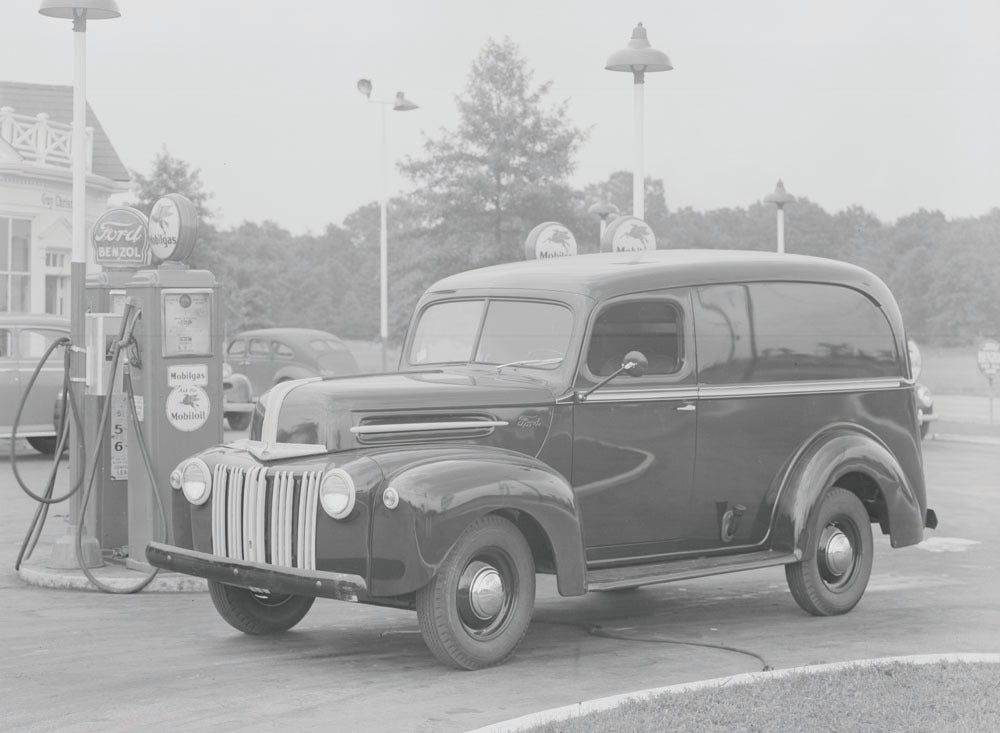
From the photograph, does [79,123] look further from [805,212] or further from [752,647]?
[805,212]

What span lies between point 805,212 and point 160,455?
1708 inches

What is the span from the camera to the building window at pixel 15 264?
1232 inches

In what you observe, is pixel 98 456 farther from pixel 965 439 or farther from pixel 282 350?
pixel 282 350

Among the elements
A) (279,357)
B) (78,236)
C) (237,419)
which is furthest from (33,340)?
(279,357)

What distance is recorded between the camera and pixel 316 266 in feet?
193

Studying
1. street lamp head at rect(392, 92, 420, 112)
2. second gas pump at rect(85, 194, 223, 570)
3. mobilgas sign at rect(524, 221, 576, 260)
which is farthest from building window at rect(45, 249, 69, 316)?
second gas pump at rect(85, 194, 223, 570)

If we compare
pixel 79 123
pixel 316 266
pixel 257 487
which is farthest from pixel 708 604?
pixel 316 266

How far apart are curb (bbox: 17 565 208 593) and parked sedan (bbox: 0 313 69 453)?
30.1 ft

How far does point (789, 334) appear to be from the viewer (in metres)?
8.56

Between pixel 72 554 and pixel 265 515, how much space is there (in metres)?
3.38

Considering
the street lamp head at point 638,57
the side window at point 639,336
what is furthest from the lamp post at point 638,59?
the side window at point 639,336

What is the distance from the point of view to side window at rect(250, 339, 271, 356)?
97.8 ft

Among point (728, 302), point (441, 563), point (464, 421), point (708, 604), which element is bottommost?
point (708, 604)

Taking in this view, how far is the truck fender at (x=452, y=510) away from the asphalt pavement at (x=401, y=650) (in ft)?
1.64
